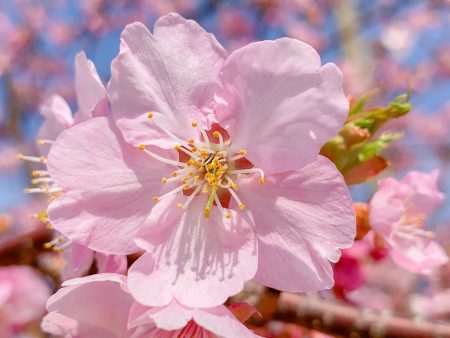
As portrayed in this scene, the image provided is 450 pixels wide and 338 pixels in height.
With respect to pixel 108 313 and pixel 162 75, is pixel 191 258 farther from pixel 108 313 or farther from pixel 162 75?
pixel 162 75

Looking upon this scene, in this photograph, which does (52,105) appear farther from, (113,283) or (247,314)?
(247,314)

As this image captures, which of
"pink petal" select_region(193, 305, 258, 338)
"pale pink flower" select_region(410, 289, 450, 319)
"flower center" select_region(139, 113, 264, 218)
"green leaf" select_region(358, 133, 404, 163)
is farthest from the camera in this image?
"pale pink flower" select_region(410, 289, 450, 319)

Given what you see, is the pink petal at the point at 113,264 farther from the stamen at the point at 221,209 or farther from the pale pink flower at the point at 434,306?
the pale pink flower at the point at 434,306

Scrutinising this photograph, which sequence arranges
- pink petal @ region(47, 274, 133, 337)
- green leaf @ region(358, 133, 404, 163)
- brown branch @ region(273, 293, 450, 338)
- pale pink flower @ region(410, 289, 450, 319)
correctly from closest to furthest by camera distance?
pink petal @ region(47, 274, 133, 337) → green leaf @ region(358, 133, 404, 163) → brown branch @ region(273, 293, 450, 338) → pale pink flower @ region(410, 289, 450, 319)

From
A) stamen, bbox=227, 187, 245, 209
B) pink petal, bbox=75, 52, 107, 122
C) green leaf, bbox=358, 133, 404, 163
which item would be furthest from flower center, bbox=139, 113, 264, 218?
green leaf, bbox=358, 133, 404, 163

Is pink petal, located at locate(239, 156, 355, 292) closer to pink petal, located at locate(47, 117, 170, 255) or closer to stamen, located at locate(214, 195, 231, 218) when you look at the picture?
stamen, located at locate(214, 195, 231, 218)

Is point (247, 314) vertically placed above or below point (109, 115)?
below

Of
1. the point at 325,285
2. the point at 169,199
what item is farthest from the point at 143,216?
the point at 325,285

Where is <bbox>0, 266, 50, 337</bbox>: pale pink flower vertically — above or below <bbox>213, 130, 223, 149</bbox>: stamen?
below
